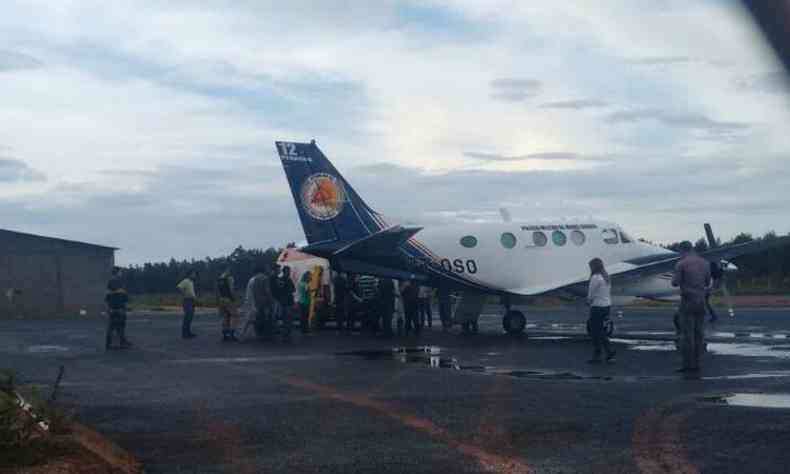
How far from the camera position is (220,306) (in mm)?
23688

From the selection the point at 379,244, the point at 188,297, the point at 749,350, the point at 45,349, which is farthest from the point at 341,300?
the point at 749,350

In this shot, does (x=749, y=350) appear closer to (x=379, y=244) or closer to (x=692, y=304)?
(x=692, y=304)

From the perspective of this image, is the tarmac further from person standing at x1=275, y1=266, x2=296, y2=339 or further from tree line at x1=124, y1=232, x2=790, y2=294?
tree line at x1=124, y1=232, x2=790, y2=294

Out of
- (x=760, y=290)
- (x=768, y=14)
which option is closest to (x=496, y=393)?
(x=768, y=14)

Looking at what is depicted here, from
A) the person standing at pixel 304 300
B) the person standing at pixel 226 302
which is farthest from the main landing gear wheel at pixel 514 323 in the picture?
the person standing at pixel 226 302

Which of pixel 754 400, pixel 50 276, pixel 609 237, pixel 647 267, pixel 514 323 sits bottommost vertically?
pixel 754 400

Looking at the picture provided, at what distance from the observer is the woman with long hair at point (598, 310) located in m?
16.3

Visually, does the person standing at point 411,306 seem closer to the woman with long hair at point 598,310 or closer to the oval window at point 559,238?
the oval window at point 559,238

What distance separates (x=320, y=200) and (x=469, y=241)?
147 inches

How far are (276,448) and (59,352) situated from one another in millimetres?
12555

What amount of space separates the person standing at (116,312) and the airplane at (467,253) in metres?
5.07

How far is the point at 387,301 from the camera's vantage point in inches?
963

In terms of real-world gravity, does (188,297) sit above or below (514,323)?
above

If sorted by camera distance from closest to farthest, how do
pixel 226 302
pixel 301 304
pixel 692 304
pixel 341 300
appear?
pixel 692 304
pixel 226 302
pixel 341 300
pixel 301 304
